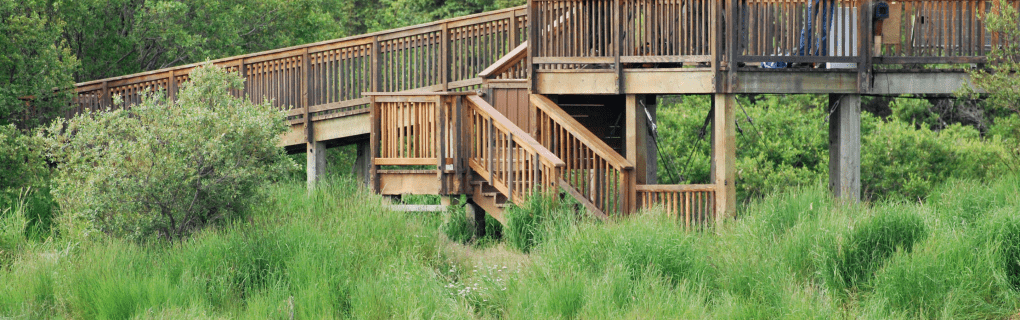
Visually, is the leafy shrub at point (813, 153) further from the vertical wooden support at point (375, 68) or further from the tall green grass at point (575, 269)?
the tall green grass at point (575, 269)

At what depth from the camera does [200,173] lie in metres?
11.3

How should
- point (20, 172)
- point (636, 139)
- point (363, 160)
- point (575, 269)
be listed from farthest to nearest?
point (363, 160)
point (20, 172)
point (636, 139)
point (575, 269)

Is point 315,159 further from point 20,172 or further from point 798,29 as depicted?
point 798,29

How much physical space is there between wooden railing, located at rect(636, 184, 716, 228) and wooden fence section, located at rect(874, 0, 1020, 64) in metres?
2.47

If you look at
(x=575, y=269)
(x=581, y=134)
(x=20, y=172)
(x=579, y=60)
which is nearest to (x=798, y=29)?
(x=579, y=60)

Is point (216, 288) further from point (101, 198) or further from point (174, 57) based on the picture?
point (174, 57)

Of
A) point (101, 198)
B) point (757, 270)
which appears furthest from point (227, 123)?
point (757, 270)

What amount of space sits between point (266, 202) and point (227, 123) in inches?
47.0

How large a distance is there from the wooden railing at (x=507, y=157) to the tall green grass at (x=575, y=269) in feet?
1.57

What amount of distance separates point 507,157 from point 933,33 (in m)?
5.11

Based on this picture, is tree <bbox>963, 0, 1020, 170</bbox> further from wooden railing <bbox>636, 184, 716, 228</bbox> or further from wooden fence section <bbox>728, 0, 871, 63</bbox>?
wooden railing <bbox>636, 184, 716, 228</bbox>

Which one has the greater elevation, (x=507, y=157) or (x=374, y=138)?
(x=374, y=138)

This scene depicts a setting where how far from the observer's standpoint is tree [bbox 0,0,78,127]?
553 inches

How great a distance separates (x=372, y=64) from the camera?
1476 cm
